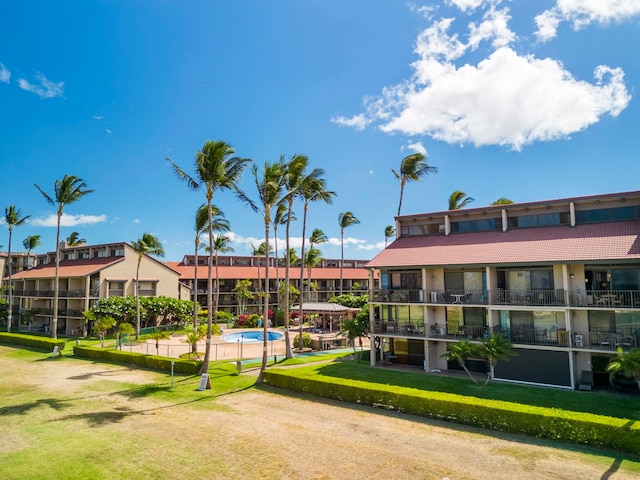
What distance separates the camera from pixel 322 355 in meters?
35.7

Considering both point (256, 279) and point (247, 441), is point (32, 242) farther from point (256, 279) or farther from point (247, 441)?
point (247, 441)

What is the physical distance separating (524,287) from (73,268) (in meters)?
52.9

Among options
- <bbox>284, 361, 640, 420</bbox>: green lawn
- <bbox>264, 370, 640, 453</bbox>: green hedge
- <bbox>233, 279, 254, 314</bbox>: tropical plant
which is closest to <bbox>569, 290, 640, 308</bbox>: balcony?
<bbox>284, 361, 640, 420</bbox>: green lawn

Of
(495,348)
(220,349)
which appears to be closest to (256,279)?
(220,349)

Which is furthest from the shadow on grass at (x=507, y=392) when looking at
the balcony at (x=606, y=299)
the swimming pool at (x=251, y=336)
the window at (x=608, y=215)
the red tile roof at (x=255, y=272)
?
the red tile roof at (x=255, y=272)

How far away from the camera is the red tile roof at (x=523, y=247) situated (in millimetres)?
22688

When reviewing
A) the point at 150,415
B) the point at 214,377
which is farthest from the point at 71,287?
the point at 150,415

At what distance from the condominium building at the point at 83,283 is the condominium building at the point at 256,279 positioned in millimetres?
7577

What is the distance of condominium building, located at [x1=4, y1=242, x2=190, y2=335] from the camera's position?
49.9 meters

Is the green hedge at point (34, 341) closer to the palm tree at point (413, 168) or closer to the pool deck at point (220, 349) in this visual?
the pool deck at point (220, 349)

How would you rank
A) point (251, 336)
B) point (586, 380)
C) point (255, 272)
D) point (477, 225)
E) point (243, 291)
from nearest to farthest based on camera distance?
point (586, 380)
point (477, 225)
point (251, 336)
point (243, 291)
point (255, 272)

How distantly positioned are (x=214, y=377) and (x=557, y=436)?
19.7 metres

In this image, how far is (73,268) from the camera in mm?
54000

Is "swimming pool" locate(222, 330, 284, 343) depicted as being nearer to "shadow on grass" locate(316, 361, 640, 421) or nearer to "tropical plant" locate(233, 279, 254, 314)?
"tropical plant" locate(233, 279, 254, 314)
